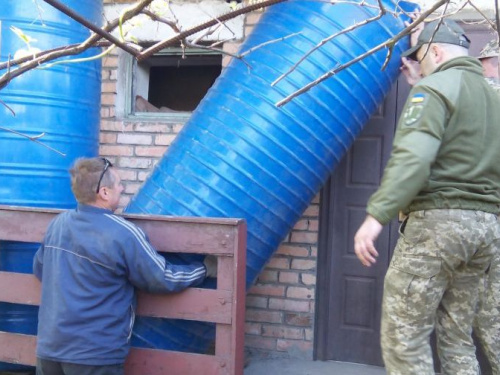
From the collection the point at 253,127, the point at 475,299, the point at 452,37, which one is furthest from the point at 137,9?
the point at 475,299

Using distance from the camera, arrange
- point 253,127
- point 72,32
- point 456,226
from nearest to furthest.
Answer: point 456,226, point 253,127, point 72,32

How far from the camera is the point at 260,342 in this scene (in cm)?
386

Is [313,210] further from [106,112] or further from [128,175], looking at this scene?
[106,112]

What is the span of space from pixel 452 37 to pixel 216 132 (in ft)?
3.44

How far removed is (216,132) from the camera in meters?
2.74

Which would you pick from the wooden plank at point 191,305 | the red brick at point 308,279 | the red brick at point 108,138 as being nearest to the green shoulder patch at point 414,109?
the wooden plank at point 191,305

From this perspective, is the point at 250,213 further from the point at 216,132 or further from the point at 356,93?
the point at 356,93

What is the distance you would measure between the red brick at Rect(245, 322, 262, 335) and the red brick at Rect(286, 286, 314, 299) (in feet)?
0.92

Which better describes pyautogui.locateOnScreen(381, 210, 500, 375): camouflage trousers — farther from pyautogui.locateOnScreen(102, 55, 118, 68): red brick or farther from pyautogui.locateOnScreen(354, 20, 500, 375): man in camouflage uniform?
pyautogui.locateOnScreen(102, 55, 118, 68): red brick

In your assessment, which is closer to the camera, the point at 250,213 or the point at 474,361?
the point at 474,361

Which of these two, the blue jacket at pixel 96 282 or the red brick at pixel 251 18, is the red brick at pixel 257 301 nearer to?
the blue jacket at pixel 96 282

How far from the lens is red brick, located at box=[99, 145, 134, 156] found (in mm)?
3992

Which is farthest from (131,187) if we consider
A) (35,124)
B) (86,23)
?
(86,23)

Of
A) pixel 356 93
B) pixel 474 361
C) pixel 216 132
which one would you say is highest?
pixel 356 93
